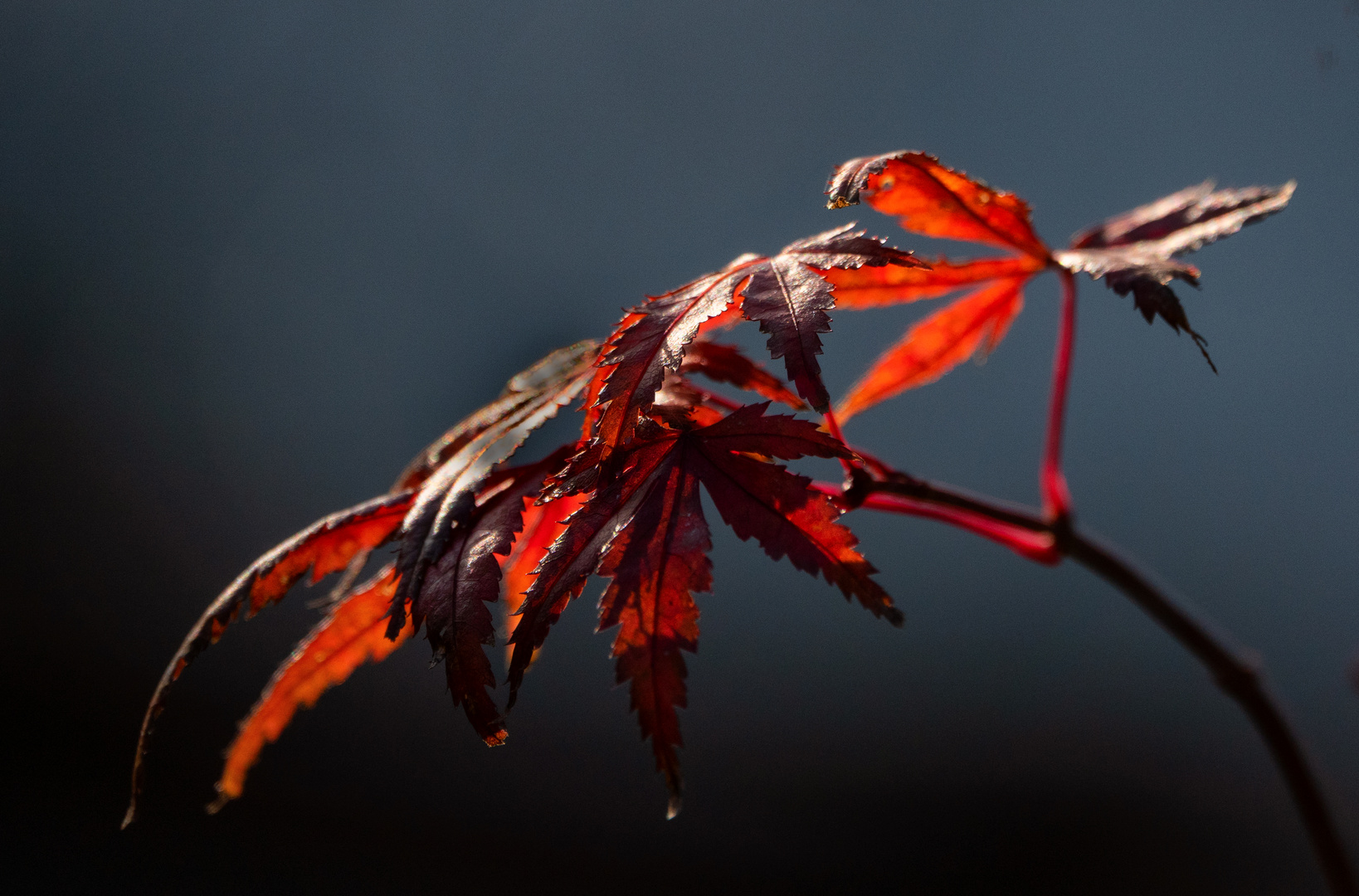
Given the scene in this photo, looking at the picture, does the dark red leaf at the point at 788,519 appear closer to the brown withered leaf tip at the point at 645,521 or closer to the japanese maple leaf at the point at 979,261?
the brown withered leaf tip at the point at 645,521

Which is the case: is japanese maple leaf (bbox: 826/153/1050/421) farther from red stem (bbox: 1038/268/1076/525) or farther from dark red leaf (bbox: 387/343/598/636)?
dark red leaf (bbox: 387/343/598/636)

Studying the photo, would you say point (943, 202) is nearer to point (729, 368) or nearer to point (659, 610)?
point (729, 368)

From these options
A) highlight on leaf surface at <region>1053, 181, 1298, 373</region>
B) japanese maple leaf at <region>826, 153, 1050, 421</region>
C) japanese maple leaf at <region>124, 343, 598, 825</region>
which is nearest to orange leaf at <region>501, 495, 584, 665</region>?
japanese maple leaf at <region>124, 343, 598, 825</region>

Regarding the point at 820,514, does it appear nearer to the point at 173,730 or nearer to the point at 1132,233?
the point at 1132,233

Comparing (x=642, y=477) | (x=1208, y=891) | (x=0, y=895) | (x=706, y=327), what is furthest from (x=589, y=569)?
(x=0, y=895)

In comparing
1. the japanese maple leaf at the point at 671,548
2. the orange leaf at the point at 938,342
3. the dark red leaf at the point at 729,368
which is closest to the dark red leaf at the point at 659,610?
the japanese maple leaf at the point at 671,548
